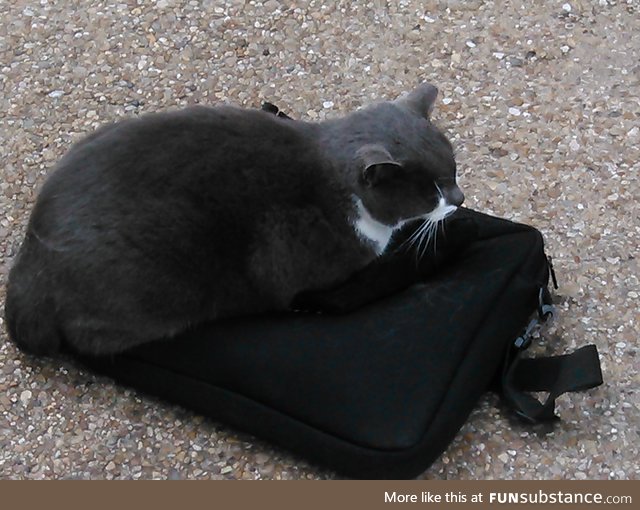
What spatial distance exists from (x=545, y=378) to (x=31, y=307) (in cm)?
107

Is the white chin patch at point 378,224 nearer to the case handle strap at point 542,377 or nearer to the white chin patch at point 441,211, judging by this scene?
the white chin patch at point 441,211

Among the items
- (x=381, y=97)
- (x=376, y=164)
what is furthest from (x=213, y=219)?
(x=381, y=97)

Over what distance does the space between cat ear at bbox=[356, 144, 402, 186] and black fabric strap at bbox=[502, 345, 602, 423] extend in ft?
1.55

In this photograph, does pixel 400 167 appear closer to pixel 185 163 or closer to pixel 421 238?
pixel 421 238

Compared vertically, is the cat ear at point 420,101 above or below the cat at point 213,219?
above

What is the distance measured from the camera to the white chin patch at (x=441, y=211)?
211cm

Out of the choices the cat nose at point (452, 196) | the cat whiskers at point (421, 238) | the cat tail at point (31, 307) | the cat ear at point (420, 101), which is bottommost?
the cat tail at point (31, 307)

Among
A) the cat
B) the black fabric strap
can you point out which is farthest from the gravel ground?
the cat

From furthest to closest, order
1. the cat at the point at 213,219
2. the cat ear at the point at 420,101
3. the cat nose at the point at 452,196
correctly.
→ the cat ear at the point at 420,101 < the cat nose at the point at 452,196 < the cat at the point at 213,219

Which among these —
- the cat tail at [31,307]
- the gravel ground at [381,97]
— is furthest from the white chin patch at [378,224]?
the cat tail at [31,307]

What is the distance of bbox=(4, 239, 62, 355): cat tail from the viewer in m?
2.04

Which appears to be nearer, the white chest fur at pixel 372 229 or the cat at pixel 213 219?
the cat at pixel 213 219

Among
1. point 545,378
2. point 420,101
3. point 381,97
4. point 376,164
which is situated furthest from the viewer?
point 381,97

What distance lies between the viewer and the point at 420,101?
2.25 metres
